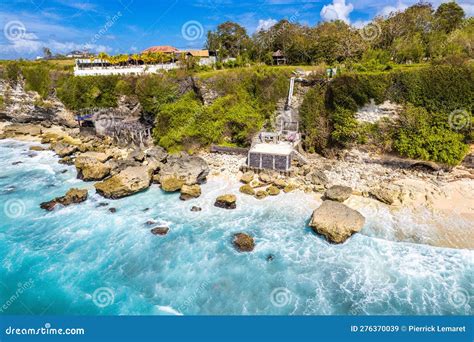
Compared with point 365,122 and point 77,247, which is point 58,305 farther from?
point 365,122

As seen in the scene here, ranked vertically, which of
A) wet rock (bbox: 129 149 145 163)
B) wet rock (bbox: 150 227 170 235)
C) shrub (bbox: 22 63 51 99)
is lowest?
wet rock (bbox: 150 227 170 235)

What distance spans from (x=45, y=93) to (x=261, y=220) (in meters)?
44.1

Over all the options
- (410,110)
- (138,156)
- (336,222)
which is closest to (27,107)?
(138,156)

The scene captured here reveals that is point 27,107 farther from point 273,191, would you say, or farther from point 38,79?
point 273,191

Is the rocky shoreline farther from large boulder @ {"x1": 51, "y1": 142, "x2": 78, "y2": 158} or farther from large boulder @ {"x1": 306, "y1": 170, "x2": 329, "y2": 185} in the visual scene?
large boulder @ {"x1": 51, "y1": 142, "x2": 78, "y2": 158}

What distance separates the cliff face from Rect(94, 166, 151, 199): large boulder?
2727 cm

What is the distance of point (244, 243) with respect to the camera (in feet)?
59.9

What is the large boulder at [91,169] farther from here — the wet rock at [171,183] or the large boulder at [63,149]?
the wet rock at [171,183]

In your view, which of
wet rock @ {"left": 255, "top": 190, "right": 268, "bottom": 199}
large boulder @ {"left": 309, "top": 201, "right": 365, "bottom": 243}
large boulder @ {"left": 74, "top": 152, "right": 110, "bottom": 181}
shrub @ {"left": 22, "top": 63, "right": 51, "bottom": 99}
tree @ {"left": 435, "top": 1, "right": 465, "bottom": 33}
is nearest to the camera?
large boulder @ {"left": 309, "top": 201, "right": 365, "bottom": 243}

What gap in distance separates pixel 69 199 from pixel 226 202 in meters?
12.6

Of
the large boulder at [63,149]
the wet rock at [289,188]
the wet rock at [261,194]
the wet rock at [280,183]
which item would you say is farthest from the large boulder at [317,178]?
the large boulder at [63,149]

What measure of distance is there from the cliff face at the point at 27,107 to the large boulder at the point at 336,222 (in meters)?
42.5

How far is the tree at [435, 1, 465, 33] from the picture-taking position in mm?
39606

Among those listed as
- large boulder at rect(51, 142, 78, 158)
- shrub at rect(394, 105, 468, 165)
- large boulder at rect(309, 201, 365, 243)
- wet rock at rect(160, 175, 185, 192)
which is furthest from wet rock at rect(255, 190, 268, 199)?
large boulder at rect(51, 142, 78, 158)
